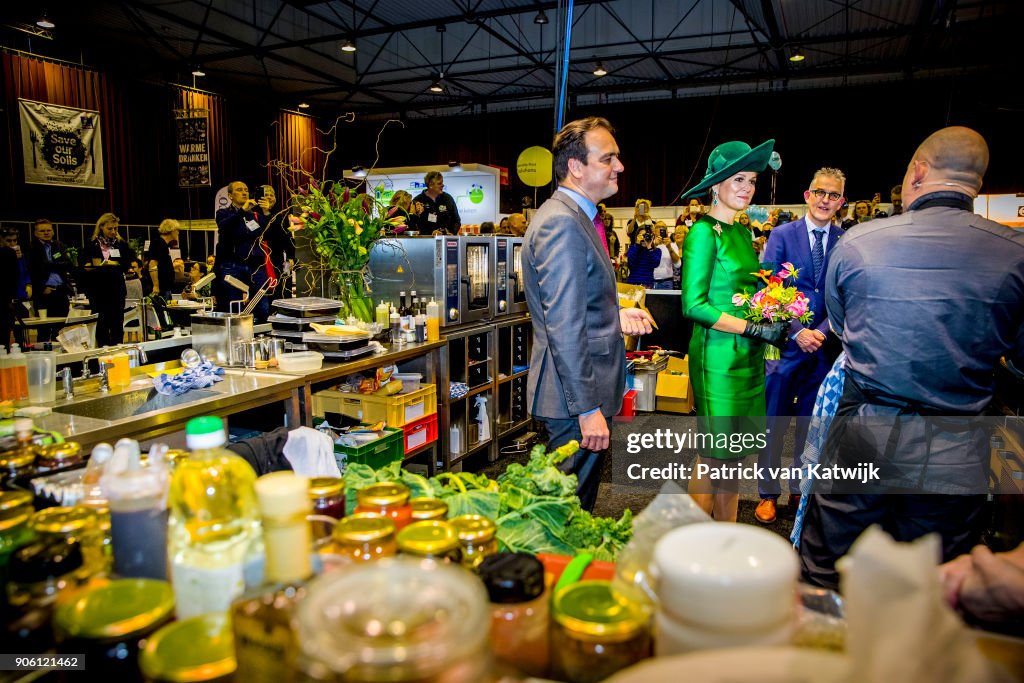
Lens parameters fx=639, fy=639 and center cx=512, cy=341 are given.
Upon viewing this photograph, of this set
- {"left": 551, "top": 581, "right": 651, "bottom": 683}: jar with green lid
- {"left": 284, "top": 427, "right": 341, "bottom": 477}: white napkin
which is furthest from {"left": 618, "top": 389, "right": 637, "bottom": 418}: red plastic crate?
{"left": 551, "top": 581, "right": 651, "bottom": 683}: jar with green lid

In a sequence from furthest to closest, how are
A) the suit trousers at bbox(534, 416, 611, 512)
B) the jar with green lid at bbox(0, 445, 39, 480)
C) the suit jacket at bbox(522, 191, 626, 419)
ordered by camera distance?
the suit trousers at bbox(534, 416, 611, 512)
the suit jacket at bbox(522, 191, 626, 419)
the jar with green lid at bbox(0, 445, 39, 480)

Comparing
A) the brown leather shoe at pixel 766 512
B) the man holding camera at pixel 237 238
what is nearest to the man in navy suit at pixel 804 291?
the brown leather shoe at pixel 766 512

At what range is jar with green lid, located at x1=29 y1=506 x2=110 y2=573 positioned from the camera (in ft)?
2.78

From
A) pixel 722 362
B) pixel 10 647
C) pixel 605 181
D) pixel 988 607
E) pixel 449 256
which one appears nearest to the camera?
pixel 10 647

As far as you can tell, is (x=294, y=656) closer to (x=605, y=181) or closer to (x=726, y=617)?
(x=726, y=617)

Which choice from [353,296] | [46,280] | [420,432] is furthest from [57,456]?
[46,280]

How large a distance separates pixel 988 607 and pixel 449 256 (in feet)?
13.0

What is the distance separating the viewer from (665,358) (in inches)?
246

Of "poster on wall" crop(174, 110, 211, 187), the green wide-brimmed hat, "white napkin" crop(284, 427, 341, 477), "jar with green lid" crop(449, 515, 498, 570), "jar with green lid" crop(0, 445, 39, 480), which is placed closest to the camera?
"jar with green lid" crop(449, 515, 498, 570)

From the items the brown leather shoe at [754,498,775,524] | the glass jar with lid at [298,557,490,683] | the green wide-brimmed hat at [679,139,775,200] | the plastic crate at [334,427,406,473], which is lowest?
the brown leather shoe at [754,498,775,524]

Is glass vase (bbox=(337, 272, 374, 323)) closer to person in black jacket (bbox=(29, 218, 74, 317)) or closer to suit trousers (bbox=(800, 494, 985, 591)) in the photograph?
suit trousers (bbox=(800, 494, 985, 591))

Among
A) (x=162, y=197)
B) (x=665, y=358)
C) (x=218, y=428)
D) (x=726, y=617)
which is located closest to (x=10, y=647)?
(x=218, y=428)

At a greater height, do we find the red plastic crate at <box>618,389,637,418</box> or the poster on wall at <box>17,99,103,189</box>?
the poster on wall at <box>17,99,103,189</box>

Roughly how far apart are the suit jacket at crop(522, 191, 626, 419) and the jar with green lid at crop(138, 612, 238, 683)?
173cm
